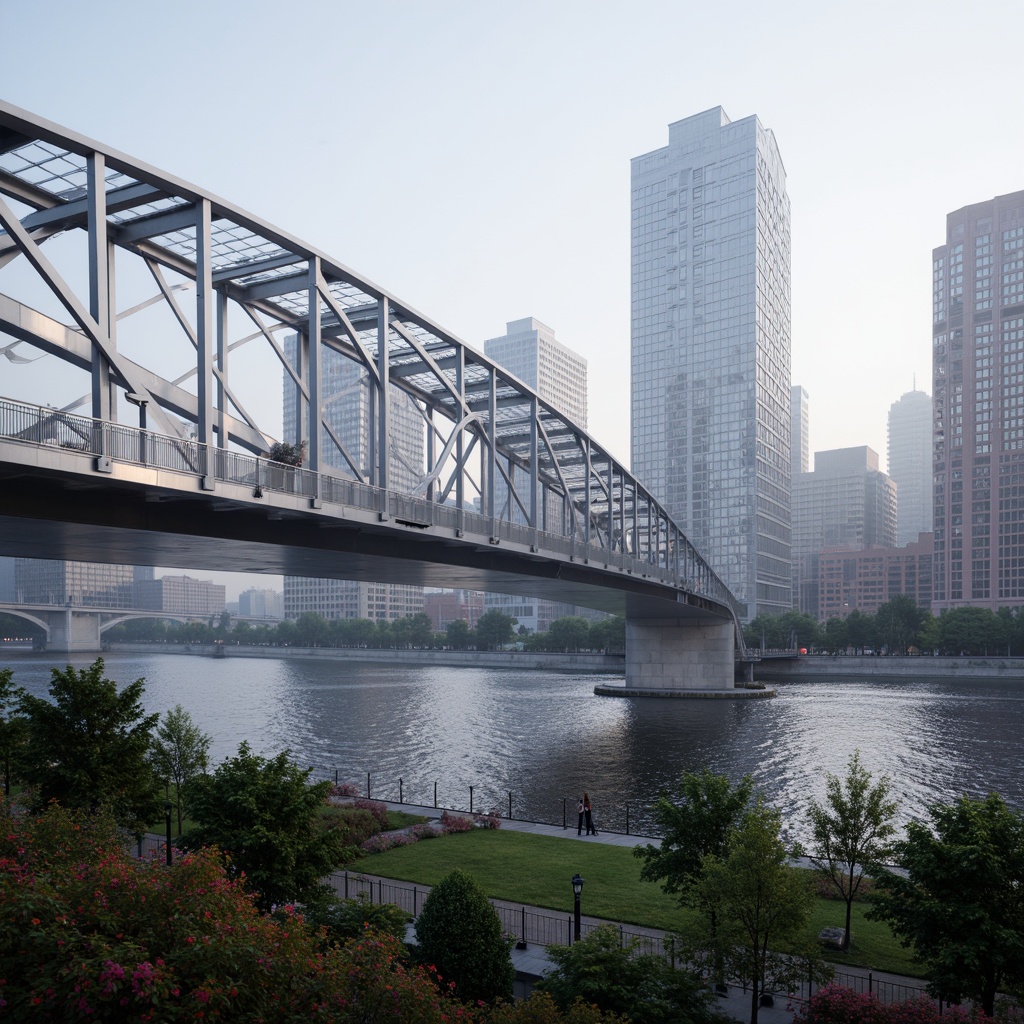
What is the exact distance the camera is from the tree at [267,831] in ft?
57.4

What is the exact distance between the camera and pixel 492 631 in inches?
6693

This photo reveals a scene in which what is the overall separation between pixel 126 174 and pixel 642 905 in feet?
85.7

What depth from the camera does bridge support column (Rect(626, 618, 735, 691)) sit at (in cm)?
9475

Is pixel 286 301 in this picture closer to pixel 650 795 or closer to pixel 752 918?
pixel 650 795

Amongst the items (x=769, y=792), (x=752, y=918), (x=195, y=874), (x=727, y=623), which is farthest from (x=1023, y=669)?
(x=195, y=874)

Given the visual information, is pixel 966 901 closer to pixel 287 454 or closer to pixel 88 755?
pixel 88 755

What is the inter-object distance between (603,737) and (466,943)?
45.8m

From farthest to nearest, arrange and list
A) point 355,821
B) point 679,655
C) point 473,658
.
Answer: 1. point 473,658
2. point 679,655
3. point 355,821

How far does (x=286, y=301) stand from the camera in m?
44.8

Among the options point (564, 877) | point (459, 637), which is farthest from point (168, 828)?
point (459, 637)

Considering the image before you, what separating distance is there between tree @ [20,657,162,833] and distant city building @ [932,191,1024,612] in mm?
187867

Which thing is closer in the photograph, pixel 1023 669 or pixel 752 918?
pixel 752 918

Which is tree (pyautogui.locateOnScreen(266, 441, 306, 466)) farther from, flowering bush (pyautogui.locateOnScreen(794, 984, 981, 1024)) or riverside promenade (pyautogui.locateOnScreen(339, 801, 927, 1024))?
flowering bush (pyautogui.locateOnScreen(794, 984, 981, 1024))

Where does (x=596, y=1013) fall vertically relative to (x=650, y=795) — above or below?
above
